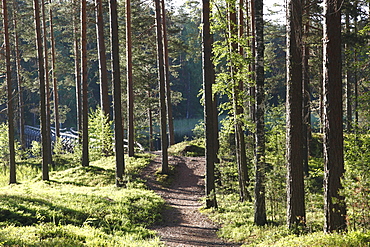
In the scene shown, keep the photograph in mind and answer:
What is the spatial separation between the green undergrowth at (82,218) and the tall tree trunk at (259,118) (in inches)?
120

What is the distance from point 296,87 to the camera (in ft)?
25.4

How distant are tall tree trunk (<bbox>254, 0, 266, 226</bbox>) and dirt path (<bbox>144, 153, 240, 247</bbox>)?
145cm

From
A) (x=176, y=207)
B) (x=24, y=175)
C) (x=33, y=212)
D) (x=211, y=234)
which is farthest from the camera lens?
(x=24, y=175)

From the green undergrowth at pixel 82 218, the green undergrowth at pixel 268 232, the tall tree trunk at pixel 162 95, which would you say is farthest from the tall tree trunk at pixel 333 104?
the tall tree trunk at pixel 162 95

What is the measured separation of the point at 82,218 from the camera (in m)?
9.16

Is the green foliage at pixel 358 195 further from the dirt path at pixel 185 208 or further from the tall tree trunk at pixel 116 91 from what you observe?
the tall tree trunk at pixel 116 91

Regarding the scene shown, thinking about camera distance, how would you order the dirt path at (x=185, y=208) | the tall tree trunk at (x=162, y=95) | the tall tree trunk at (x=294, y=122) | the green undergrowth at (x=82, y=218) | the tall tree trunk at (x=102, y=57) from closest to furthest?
the green undergrowth at (x=82, y=218) → the tall tree trunk at (x=294, y=122) → the dirt path at (x=185, y=208) → the tall tree trunk at (x=162, y=95) → the tall tree trunk at (x=102, y=57)

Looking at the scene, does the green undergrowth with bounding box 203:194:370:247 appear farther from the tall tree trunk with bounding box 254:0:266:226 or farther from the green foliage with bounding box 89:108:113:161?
the green foliage with bounding box 89:108:113:161

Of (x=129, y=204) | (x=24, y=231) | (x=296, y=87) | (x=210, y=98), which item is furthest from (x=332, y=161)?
(x=129, y=204)

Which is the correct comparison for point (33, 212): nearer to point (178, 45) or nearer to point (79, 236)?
point (79, 236)

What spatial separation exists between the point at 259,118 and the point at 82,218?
5764mm

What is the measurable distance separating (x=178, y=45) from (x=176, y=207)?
13.6m

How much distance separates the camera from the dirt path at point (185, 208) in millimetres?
8789

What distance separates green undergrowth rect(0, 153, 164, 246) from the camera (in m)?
6.77
